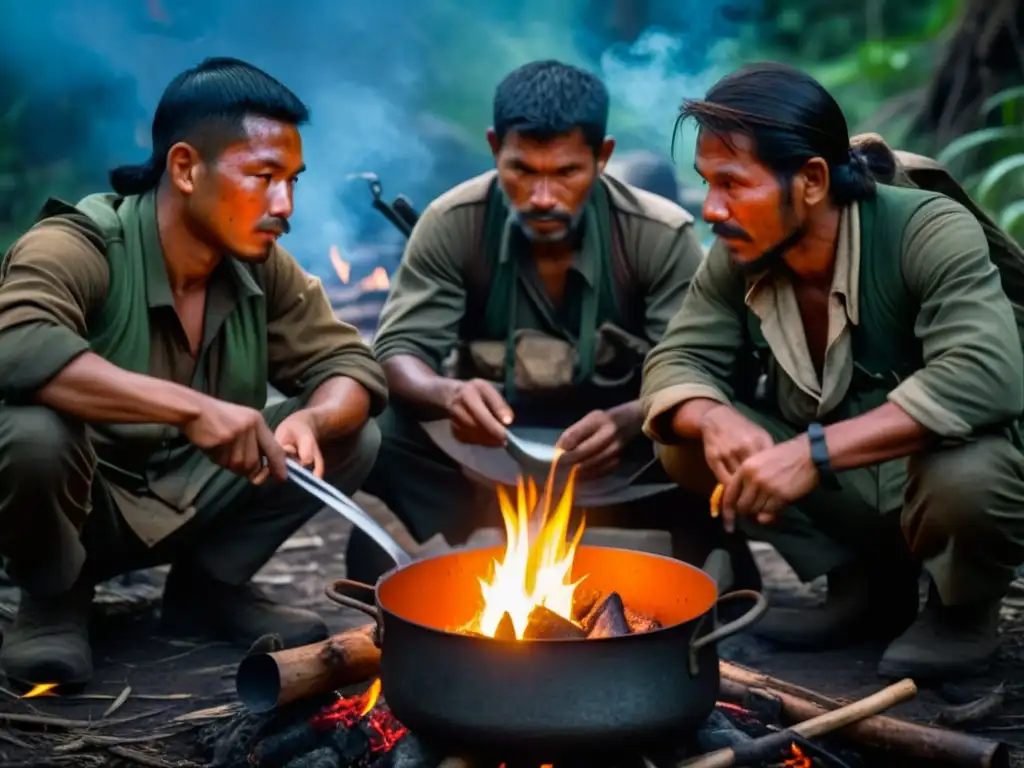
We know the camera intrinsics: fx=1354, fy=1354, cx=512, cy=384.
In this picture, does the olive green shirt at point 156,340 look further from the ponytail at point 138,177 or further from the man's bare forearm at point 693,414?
the man's bare forearm at point 693,414

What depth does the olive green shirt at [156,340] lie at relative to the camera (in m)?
3.50

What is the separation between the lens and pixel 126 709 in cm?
371

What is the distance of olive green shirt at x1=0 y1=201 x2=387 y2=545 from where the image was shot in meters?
3.50

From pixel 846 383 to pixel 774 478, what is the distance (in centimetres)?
62

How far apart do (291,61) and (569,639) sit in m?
7.42

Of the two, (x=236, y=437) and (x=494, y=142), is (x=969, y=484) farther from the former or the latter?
(x=494, y=142)

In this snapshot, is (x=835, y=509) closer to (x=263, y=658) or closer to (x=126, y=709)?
(x=263, y=658)

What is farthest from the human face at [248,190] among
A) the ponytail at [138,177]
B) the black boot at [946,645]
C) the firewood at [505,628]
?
the black boot at [946,645]

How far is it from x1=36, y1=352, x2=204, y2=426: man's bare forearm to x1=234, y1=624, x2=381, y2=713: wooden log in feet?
2.26

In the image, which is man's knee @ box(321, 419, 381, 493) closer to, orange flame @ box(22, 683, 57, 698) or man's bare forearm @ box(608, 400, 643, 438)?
man's bare forearm @ box(608, 400, 643, 438)

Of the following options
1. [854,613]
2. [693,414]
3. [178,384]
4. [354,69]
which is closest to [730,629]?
[693,414]

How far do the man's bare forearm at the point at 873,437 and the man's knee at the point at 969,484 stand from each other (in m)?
0.13

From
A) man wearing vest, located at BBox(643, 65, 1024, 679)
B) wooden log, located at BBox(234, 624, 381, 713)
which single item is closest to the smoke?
man wearing vest, located at BBox(643, 65, 1024, 679)

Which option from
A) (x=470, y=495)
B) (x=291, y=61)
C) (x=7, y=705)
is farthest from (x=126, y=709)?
(x=291, y=61)
